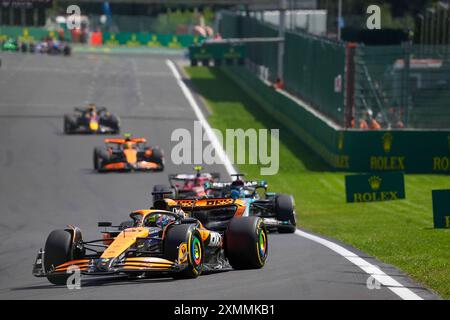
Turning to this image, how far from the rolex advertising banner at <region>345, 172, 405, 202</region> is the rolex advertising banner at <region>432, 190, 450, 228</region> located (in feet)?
22.1

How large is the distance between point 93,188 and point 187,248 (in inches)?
Result: 700

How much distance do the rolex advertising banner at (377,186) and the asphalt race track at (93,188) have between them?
201 inches

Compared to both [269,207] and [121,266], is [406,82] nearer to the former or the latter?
[269,207]

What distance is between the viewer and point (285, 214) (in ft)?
79.4

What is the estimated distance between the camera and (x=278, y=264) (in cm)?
1822

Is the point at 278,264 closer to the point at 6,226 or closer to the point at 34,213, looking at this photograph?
the point at 6,226

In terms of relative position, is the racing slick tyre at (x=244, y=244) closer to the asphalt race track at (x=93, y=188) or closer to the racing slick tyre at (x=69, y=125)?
the asphalt race track at (x=93, y=188)

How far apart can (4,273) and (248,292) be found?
16.5 ft

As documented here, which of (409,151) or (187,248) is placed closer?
(187,248)

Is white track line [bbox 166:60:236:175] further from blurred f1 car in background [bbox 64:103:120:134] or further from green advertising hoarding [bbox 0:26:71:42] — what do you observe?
green advertising hoarding [bbox 0:26:71:42]

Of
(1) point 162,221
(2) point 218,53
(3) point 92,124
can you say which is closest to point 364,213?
(1) point 162,221

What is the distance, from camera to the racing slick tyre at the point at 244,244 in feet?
57.5

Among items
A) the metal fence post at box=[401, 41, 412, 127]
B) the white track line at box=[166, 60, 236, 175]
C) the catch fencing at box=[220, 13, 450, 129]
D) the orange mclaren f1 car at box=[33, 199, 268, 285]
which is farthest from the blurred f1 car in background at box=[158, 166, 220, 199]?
the metal fence post at box=[401, 41, 412, 127]
